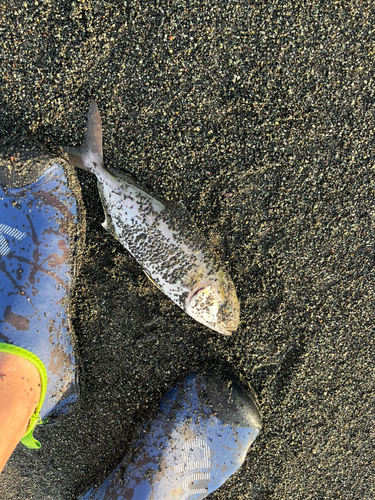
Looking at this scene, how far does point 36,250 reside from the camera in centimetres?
216

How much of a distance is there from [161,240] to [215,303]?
618 mm

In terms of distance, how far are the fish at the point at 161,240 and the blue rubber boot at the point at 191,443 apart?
26.6 inches

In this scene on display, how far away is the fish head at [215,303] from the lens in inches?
83.7

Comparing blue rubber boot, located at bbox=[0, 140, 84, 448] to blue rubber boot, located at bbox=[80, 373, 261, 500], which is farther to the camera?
→ blue rubber boot, located at bbox=[80, 373, 261, 500]

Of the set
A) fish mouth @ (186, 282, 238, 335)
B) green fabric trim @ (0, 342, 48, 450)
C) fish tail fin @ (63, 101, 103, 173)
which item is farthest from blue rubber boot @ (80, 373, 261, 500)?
fish tail fin @ (63, 101, 103, 173)

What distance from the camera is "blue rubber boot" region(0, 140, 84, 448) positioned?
6.95 feet

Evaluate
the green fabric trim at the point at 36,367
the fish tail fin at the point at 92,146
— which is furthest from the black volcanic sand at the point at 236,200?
the green fabric trim at the point at 36,367

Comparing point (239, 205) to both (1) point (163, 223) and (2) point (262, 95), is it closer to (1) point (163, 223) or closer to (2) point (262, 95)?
(1) point (163, 223)

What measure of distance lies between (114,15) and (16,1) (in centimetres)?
70

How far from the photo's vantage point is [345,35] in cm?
208

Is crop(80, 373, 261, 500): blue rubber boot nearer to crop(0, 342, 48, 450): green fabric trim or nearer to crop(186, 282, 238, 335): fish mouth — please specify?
crop(186, 282, 238, 335): fish mouth

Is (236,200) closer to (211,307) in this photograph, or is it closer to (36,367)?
(211,307)

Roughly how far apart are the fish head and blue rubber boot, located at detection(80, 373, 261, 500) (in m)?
0.52

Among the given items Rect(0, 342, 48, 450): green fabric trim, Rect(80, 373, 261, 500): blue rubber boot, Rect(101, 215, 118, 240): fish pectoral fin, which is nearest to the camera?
Rect(0, 342, 48, 450): green fabric trim
